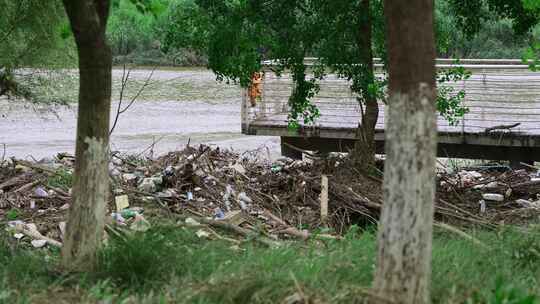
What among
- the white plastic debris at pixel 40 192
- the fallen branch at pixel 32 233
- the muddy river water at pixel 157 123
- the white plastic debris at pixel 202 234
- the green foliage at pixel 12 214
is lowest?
the muddy river water at pixel 157 123

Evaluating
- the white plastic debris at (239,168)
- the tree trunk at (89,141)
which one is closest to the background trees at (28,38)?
the white plastic debris at (239,168)

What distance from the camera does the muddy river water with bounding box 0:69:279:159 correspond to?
20844 millimetres

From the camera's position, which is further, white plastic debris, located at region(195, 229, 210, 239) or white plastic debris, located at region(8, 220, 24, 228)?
white plastic debris, located at region(8, 220, 24, 228)

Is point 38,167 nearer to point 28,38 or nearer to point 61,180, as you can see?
point 61,180

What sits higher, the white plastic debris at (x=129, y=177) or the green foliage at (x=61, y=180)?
the green foliage at (x=61, y=180)

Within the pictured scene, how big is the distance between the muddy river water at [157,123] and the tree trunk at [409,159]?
13.2 metres

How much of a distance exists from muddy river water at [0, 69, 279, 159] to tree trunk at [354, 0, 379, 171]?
250 inches

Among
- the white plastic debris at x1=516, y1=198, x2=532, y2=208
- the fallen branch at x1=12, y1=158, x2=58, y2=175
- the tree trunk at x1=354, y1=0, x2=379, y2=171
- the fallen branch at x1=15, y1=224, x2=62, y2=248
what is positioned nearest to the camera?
the fallen branch at x1=15, y1=224, x2=62, y2=248

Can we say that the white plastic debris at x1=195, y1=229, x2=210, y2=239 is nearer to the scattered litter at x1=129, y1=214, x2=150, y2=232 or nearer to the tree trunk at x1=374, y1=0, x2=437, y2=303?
the scattered litter at x1=129, y1=214, x2=150, y2=232

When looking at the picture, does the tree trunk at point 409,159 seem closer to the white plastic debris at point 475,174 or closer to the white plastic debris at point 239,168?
the white plastic debris at point 239,168

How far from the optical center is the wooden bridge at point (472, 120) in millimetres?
14641

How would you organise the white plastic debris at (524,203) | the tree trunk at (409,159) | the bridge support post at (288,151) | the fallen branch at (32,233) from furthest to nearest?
the bridge support post at (288,151)
the white plastic debris at (524,203)
the fallen branch at (32,233)
the tree trunk at (409,159)

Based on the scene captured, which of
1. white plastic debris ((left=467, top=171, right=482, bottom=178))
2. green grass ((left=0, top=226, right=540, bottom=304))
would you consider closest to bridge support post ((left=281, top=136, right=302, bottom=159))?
white plastic debris ((left=467, top=171, right=482, bottom=178))

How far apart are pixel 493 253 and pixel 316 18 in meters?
6.18
